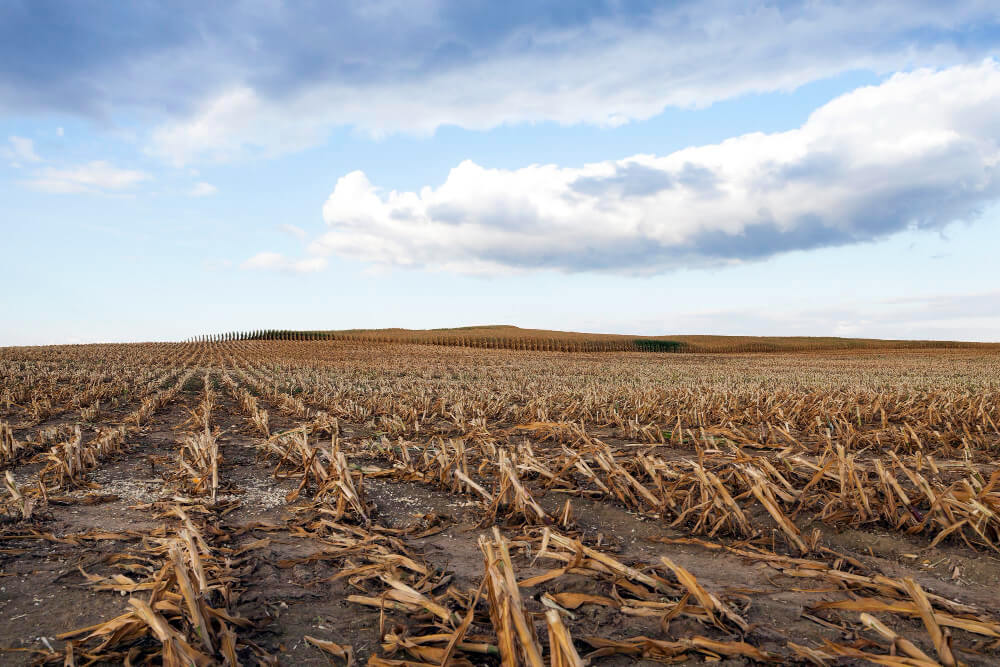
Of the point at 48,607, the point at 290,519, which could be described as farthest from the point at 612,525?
the point at 48,607

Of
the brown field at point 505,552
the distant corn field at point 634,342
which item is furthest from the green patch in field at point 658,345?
the brown field at point 505,552

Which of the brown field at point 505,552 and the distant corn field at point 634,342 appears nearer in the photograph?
the brown field at point 505,552

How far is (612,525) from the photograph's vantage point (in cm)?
389

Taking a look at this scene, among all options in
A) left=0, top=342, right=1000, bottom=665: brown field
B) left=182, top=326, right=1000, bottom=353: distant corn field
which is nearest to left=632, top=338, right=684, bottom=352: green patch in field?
left=182, top=326, right=1000, bottom=353: distant corn field

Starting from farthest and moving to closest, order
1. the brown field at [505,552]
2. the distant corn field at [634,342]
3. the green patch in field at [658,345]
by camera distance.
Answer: the green patch in field at [658,345]
the distant corn field at [634,342]
the brown field at [505,552]

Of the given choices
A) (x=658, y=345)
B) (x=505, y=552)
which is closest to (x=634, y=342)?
(x=658, y=345)

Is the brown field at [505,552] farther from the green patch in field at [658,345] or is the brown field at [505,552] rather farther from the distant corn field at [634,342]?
the green patch in field at [658,345]

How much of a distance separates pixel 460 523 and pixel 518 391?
7.36 m

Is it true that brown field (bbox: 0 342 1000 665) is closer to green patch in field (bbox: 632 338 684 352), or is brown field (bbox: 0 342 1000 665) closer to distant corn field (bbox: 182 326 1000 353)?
distant corn field (bbox: 182 326 1000 353)

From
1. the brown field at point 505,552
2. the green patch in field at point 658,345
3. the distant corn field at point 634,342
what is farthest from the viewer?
the green patch in field at point 658,345

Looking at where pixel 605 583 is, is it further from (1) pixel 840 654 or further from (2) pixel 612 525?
(2) pixel 612 525

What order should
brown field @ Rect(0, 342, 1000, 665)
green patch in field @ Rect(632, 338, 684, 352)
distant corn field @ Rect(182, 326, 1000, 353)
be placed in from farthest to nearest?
1. green patch in field @ Rect(632, 338, 684, 352)
2. distant corn field @ Rect(182, 326, 1000, 353)
3. brown field @ Rect(0, 342, 1000, 665)

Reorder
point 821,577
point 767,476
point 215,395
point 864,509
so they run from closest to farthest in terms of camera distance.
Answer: point 821,577 → point 864,509 → point 767,476 → point 215,395

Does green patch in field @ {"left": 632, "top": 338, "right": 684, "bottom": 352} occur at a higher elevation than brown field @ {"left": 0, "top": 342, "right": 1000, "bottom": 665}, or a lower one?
higher
